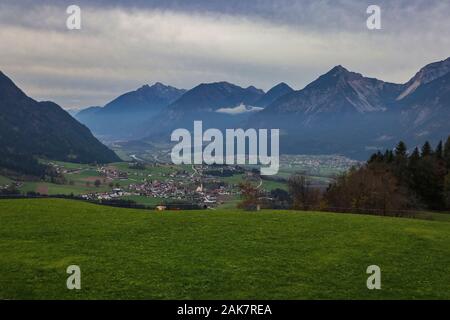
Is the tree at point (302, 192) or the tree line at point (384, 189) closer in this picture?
the tree line at point (384, 189)

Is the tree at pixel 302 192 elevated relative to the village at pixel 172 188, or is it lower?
elevated

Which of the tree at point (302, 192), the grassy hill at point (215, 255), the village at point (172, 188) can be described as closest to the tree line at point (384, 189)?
the tree at point (302, 192)

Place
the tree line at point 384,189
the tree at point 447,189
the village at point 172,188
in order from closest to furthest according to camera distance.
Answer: the tree line at point 384,189, the tree at point 447,189, the village at point 172,188

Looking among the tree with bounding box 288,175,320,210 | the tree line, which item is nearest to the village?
the tree with bounding box 288,175,320,210

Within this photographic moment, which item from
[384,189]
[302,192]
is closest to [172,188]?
[302,192]

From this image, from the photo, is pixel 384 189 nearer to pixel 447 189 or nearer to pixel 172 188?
pixel 447 189

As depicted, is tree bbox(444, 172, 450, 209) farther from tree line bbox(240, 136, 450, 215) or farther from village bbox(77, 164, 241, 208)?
village bbox(77, 164, 241, 208)

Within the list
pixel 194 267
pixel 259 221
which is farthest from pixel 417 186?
pixel 194 267

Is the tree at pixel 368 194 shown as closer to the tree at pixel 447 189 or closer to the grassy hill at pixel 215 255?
the tree at pixel 447 189
